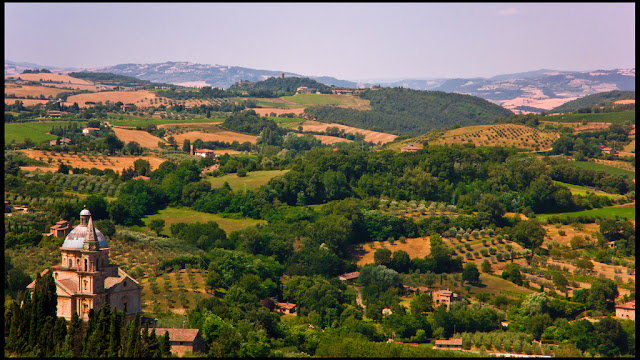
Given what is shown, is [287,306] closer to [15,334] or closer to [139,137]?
[15,334]

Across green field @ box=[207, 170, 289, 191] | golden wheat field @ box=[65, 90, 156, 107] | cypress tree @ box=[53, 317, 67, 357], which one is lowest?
green field @ box=[207, 170, 289, 191]

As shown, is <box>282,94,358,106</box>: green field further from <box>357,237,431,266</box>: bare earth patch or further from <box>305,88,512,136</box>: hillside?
<box>357,237,431,266</box>: bare earth patch

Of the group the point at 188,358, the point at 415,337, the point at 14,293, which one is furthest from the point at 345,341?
the point at 14,293

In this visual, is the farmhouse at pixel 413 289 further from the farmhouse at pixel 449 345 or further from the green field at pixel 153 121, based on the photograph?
the green field at pixel 153 121

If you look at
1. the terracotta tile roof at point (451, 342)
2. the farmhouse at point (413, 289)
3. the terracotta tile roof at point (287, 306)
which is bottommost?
the farmhouse at point (413, 289)

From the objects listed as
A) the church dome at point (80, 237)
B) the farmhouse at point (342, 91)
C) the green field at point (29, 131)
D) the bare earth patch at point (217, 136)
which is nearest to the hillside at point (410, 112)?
the farmhouse at point (342, 91)

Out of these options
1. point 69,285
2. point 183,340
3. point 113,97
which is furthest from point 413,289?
point 113,97

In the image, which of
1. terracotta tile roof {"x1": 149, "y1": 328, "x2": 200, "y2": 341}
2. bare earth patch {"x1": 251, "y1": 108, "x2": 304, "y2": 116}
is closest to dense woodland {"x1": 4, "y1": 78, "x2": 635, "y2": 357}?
terracotta tile roof {"x1": 149, "y1": 328, "x2": 200, "y2": 341}
